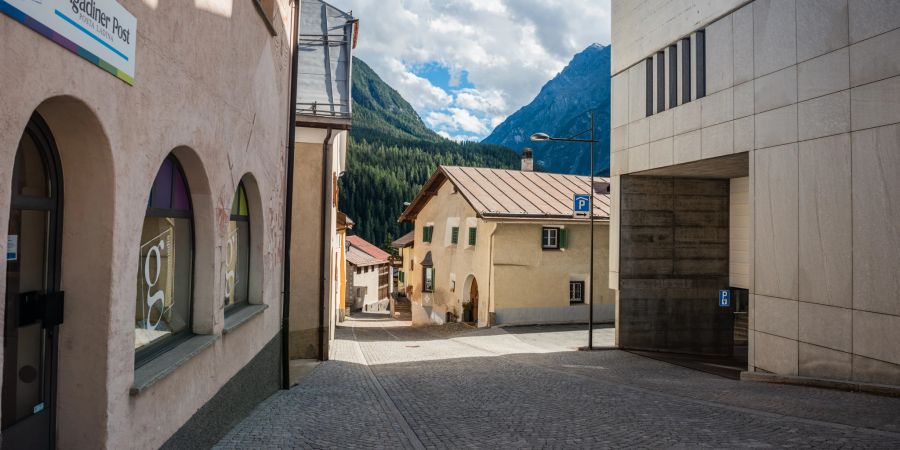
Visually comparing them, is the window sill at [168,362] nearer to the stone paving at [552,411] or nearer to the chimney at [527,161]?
the stone paving at [552,411]

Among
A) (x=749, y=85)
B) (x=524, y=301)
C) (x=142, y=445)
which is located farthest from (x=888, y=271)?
(x=524, y=301)

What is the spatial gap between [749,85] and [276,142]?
389 inches

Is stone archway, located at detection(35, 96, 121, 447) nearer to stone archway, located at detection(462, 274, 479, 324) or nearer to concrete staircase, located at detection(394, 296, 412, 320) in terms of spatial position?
stone archway, located at detection(462, 274, 479, 324)

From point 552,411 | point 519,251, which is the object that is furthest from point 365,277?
point 552,411

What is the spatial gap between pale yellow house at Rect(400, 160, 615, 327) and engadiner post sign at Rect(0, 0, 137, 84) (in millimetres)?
21305

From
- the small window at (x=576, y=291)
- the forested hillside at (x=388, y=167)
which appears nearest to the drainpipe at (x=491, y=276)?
the small window at (x=576, y=291)

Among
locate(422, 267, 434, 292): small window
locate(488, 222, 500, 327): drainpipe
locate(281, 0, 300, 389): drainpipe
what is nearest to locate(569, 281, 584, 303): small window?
locate(488, 222, 500, 327): drainpipe

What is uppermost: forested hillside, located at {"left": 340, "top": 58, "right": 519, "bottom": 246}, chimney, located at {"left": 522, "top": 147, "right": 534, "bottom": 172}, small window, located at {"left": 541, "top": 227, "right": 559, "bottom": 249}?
forested hillside, located at {"left": 340, "top": 58, "right": 519, "bottom": 246}

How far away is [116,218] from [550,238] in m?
23.7

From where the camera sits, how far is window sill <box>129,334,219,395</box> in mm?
4359

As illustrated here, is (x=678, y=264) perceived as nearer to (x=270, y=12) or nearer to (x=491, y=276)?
(x=491, y=276)

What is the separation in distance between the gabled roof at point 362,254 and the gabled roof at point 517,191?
2794cm

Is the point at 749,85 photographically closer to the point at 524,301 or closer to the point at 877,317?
the point at 877,317

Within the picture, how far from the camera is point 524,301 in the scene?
25906mm
